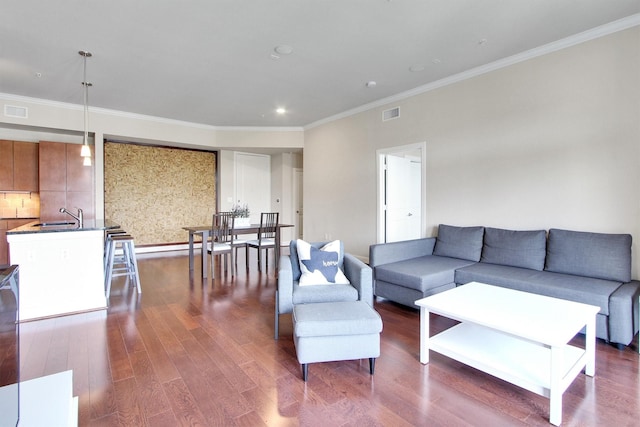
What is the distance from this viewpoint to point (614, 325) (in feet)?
7.91

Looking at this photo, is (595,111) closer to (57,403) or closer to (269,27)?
(269,27)

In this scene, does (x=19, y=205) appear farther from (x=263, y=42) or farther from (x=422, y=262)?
(x=422, y=262)

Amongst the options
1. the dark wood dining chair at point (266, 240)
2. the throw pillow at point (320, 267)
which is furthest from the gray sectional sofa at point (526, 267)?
the dark wood dining chair at point (266, 240)

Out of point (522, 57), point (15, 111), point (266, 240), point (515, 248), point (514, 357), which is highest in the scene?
point (522, 57)

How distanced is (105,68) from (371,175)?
161 inches

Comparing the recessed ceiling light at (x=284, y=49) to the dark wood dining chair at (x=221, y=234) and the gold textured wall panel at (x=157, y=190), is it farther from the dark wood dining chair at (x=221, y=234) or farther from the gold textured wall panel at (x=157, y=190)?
the gold textured wall panel at (x=157, y=190)

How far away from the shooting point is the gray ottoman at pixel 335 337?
2041mm

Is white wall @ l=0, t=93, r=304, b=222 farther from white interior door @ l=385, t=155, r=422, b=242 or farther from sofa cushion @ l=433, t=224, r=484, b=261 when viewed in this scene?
sofa cushion @ l=433, t=224, r=484, b=261

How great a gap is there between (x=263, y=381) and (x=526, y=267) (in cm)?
288

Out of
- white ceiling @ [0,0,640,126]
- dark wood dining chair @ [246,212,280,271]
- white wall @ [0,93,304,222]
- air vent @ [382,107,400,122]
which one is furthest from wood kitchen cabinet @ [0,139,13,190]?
air vent @ [382,107,400,122]

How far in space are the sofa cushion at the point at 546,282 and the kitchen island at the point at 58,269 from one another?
155 inches

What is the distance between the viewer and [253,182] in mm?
8141

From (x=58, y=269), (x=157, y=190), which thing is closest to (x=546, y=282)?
(x=58, y=269)

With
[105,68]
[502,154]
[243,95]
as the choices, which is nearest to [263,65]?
[243,95]
